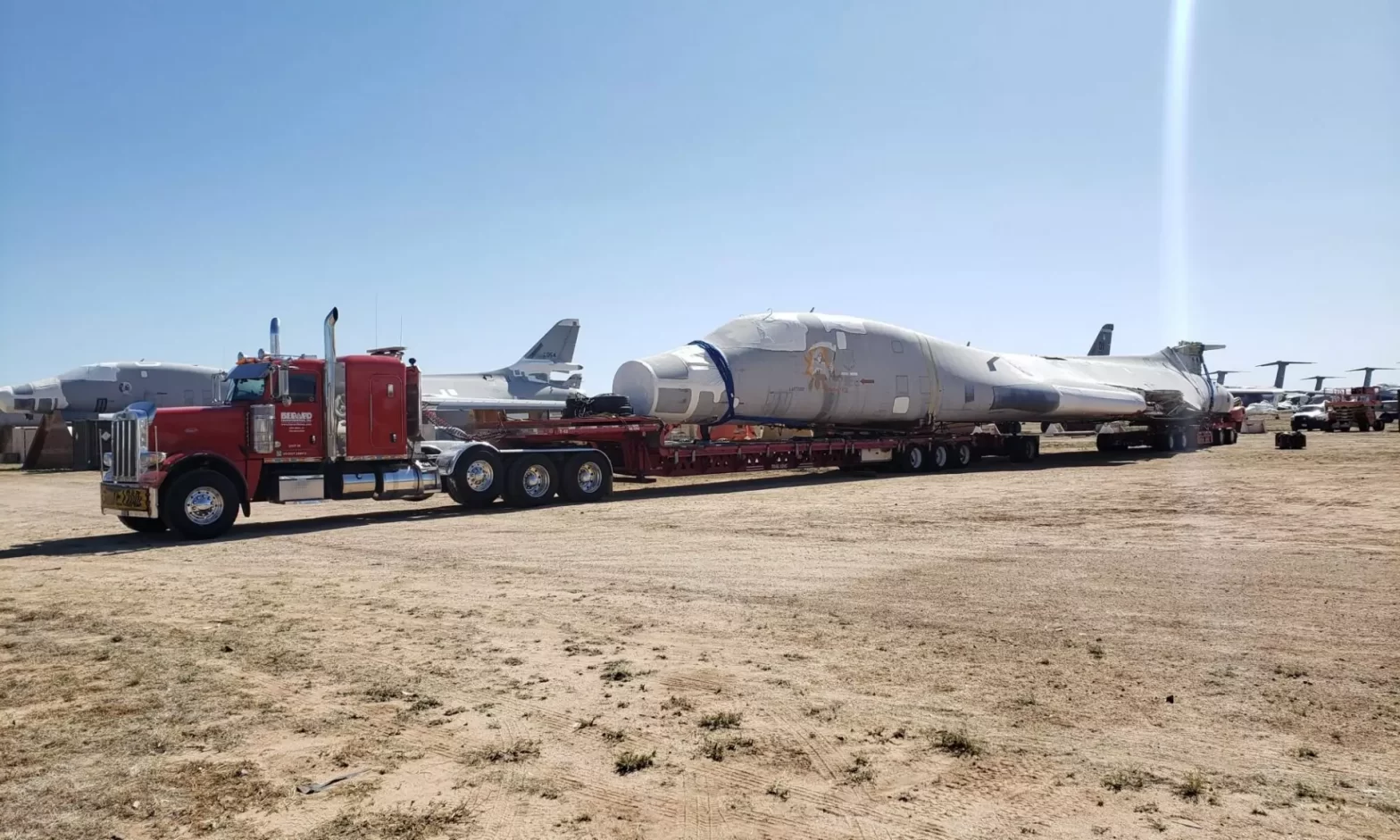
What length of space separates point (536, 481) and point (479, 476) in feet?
3.69

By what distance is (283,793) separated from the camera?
448 centimetres

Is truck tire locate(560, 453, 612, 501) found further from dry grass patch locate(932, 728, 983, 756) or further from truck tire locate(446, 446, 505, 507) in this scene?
dry grass patch locate(932, 728, 983, 756)

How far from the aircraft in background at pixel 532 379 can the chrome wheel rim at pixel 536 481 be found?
50.2 feet

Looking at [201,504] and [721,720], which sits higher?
[201,504]

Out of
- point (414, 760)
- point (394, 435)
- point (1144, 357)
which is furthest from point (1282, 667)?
point (1144, 357)

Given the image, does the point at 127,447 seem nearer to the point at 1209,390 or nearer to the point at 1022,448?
the point at 1022,448

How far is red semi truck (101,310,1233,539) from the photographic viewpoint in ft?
46.2

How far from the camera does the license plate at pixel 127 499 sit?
13727 mm

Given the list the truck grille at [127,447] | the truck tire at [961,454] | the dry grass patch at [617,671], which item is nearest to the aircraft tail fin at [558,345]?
the truck tire at [961,454]

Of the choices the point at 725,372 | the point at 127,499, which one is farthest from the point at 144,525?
the point at 725,372

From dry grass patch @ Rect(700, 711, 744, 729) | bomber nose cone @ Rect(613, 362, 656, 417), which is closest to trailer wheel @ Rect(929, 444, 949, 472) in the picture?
bomber nose cone @ Rect(613, 362, 656, 417)

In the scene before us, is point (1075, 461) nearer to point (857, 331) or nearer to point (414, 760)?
point (857, 331)

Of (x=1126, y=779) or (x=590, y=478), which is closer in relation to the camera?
(x=1126, y=779)

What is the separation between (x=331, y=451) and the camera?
50.6 feet
